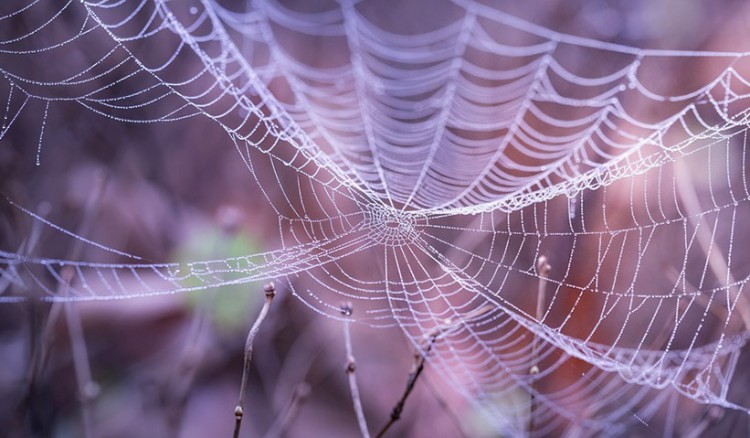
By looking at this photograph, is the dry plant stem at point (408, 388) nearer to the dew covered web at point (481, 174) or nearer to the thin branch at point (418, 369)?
the thin branch at point (418, 369)

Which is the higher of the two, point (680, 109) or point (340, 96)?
point (680, 109)

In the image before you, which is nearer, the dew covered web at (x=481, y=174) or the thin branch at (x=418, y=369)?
the thin branch at (x=418, y=369)

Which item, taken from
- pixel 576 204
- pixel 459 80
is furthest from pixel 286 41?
pixel 576 204

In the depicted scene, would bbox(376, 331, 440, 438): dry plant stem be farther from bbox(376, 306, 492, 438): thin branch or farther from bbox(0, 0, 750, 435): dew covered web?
bbox(0, 0, 750, 435): dew covered web

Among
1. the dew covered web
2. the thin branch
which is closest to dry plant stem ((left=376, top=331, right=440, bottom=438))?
the thin branch

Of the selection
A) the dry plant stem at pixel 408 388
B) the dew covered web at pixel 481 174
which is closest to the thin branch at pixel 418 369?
the dry plant stem at pixel 408 388

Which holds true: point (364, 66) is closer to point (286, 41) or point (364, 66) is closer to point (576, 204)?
point (286, 41)

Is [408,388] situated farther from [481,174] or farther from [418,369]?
[481,174]

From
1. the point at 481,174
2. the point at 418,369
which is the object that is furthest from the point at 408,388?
the point at 481,174
